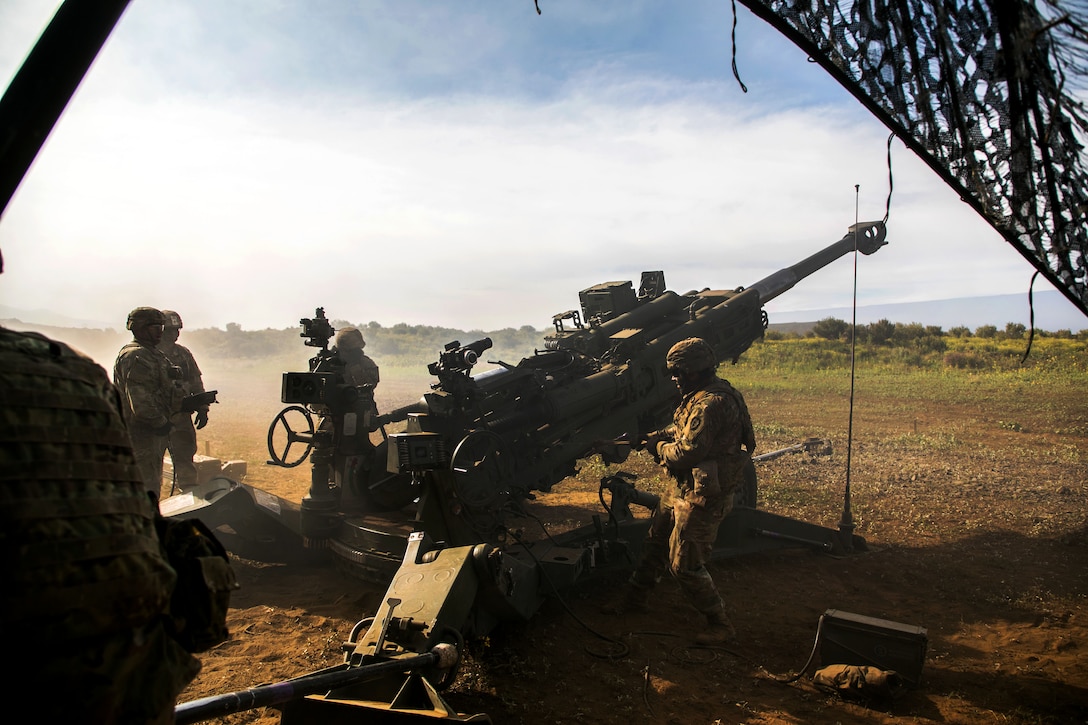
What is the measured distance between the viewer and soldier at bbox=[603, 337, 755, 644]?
5.20 m

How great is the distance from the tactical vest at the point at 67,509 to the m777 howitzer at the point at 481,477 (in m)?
2.35

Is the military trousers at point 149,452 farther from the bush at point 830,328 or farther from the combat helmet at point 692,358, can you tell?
the bush at point 830,328

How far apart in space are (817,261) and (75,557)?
9245 millimetres

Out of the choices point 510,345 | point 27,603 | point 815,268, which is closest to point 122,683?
point 27,603

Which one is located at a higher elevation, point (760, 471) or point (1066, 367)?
point (1066, 367)

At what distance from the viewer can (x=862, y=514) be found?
→ 8.21 m

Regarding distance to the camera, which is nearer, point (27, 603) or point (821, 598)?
point (27, 603)

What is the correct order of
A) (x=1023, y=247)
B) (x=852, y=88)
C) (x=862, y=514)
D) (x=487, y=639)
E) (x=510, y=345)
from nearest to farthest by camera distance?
(x=852, y=88) → (x=1023, y=247) → (x=487, y=639) → (x=862, y=514) → (x=510, y=345)

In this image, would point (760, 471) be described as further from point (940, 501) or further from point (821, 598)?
point (821, 598)

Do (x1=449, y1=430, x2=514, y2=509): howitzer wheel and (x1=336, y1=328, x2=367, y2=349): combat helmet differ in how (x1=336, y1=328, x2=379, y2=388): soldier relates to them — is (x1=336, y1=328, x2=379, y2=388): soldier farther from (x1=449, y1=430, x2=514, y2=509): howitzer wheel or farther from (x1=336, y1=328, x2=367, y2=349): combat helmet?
(x1=449, y1=430, x2=514, y2=509): howitzer wheel

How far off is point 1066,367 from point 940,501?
14447 mm

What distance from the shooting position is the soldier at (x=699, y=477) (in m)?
5.20

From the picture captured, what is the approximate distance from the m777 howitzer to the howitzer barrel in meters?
1.06

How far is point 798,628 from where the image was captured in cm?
538
